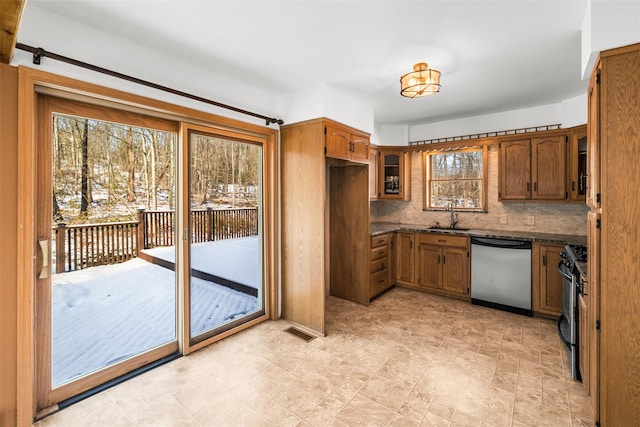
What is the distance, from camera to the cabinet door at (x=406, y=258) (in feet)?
14.0

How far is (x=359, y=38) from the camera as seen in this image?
213 centimetres

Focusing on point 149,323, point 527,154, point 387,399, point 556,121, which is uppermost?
point 556,121

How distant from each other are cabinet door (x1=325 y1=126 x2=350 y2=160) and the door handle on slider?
7.54 ft

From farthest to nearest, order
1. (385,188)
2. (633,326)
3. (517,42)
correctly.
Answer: (385,188) → (517,42) → (633,326)

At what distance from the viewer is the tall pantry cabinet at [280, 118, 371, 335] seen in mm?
3004

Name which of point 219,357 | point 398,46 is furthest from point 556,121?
point 219,357

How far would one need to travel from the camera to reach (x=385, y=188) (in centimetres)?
466

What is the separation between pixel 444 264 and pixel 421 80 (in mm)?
2555

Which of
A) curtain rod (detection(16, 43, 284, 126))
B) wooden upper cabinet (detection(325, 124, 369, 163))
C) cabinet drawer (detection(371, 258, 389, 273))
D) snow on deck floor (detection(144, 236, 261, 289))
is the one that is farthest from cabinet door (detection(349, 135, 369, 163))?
snow on deck floor (detection(144, 236, 261, 289))

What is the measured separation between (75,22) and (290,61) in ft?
4.83

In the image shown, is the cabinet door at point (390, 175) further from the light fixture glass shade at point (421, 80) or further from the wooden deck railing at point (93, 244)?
the wooden deck railing at point (93, 244)

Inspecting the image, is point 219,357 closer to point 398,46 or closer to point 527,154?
point 398,46

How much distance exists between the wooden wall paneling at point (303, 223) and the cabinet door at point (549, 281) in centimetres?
253

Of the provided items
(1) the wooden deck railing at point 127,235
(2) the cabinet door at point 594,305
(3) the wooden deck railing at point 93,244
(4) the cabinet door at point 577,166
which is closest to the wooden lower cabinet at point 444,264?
(4) the cabinet door at point 577,166
